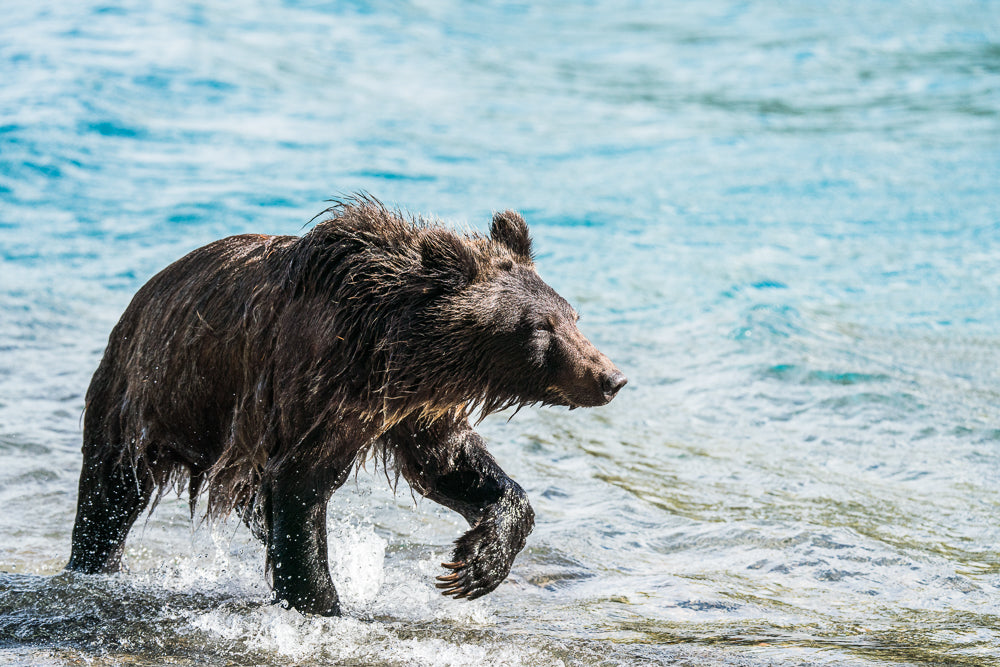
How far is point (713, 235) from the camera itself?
14.0 meters

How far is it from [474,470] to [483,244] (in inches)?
35.5

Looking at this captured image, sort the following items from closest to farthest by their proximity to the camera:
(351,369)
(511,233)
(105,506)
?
(351,369), (511,233), (105,506)

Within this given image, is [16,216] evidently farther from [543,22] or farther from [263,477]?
[543,22]

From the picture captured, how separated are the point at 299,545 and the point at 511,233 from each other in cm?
138

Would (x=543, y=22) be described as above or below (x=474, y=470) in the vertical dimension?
above

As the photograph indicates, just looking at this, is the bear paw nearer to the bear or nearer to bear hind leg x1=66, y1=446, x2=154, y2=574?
the bear

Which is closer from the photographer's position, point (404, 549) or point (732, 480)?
point (404, 549)

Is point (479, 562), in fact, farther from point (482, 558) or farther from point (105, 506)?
point (105, 506)

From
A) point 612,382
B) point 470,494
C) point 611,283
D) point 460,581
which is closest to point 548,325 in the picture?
point 612,382

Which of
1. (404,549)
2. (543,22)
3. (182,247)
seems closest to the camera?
(404,549)

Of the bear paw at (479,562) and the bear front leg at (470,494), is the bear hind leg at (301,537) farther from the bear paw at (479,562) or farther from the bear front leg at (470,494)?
the bear paw at (479,562)

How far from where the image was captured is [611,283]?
12.2 metres

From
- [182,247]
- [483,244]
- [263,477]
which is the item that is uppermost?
[483,244]

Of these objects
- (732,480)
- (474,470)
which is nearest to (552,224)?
(732,480)
